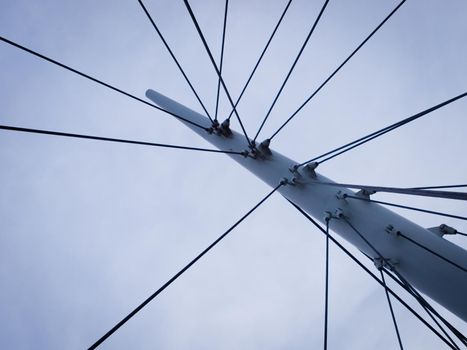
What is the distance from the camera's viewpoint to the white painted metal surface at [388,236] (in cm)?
367

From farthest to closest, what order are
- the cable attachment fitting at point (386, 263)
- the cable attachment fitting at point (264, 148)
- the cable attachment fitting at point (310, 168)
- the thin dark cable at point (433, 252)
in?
the cable attachment fitting at point (264, 148), the cable attachment fitting at point (310, 168), the cable attachment fitting at point (386, 263), the thin dark cable at point (433, 252)

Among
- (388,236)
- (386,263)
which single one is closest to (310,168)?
(388,236)

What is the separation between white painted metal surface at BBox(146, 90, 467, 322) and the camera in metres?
3.67

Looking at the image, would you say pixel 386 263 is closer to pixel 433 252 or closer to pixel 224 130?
pixel 433 252

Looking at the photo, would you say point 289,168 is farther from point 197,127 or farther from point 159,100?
point 159,100

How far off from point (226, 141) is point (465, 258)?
451 centimetres

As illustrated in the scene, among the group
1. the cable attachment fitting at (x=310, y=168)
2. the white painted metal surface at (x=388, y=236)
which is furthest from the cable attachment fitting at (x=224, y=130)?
the cable attachment fitting at (x=310, y=168)

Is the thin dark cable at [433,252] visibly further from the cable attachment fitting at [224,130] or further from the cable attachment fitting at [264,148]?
the cable attachment fitting at [224,130]

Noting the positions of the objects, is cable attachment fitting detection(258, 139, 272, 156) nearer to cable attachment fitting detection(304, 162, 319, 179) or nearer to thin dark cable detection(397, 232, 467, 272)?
cable attachment fitting detection(304, 162, 319, 179)

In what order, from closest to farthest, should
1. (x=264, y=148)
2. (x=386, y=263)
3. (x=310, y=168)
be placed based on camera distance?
1. (x=386, y=263)
2. (x=310, y=168)
3. (x=264, y=148)

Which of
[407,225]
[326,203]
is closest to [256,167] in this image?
[326,203]

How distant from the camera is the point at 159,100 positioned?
31.1 feet

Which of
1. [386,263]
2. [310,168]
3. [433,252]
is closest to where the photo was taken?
[433,252]

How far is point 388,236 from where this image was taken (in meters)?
4.23
